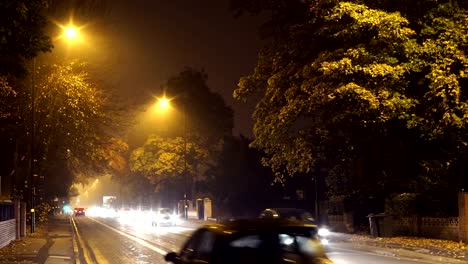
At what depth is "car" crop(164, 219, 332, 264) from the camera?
7020mm

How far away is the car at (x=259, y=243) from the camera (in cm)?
702

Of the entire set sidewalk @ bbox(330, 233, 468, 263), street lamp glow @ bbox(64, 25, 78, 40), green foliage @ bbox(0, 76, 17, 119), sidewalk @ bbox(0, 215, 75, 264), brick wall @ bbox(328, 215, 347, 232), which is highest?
street lamp glow @ bbox(64, 25, 78, 40)

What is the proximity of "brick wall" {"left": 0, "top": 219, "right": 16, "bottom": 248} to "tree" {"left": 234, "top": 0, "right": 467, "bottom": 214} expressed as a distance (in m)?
12.4

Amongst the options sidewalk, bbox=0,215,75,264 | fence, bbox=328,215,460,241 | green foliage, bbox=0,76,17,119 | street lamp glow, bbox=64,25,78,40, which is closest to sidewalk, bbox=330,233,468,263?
fence, bbox=328,215,460,241

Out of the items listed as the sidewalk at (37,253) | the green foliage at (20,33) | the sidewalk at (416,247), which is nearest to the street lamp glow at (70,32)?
the sidewalk at (37,253)

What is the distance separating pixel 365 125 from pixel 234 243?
20861 mm

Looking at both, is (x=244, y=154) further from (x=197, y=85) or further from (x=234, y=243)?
(x=234, y=243)

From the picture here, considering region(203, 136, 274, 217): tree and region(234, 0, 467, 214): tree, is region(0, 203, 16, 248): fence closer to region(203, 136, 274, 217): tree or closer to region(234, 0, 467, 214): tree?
region(234, 0, 467, 214): tree

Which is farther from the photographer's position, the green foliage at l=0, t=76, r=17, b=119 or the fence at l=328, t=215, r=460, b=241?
the fence at l=328, t=215, r=460, b=241

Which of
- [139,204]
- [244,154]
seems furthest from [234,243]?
[139,204]

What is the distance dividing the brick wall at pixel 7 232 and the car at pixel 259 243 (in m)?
20.3

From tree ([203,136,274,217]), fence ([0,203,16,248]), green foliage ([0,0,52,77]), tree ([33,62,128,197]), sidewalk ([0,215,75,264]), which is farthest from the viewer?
tree ([203,136,274,217])

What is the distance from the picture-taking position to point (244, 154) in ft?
168

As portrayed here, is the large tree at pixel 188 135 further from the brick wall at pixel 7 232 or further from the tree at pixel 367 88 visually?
the brick wall at pixel 7 232
